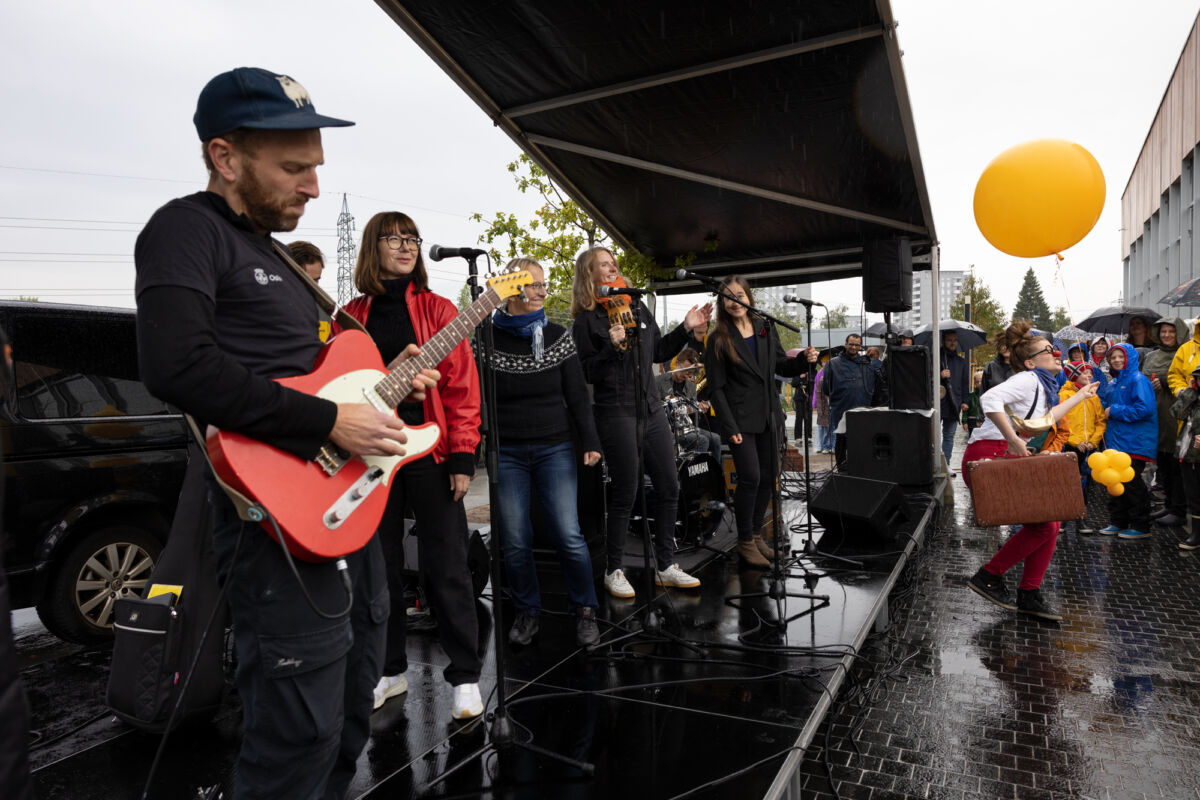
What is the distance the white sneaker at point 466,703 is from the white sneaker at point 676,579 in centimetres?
199

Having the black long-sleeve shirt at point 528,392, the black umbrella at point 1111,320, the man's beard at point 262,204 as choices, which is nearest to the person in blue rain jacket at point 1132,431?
the black umbrella at point 1111,320

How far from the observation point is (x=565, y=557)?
154 inches

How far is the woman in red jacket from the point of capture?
2.98m

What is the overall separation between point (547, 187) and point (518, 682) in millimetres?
9666

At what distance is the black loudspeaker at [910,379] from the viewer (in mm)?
8234

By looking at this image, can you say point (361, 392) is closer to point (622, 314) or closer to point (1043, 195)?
point (622, 314)

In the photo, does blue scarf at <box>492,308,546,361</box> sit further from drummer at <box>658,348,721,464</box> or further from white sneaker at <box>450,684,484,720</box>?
drummer at <box>658,348,721,464</box>

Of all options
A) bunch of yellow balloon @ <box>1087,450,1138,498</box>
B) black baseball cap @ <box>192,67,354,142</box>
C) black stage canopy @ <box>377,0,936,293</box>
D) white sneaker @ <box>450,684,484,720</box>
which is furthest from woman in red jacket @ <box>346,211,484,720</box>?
bunch of yellow balloon @ <box>1087,450,1138,498</box>

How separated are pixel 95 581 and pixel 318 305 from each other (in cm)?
358

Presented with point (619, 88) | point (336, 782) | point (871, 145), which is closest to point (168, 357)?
point (336, 782)

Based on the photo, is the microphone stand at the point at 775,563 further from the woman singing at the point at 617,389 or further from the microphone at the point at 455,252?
the microphone at the point at 455,252

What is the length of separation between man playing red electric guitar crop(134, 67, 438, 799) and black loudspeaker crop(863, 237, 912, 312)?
7.19m

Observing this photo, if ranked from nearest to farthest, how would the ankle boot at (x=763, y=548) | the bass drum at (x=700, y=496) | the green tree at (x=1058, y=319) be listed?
1. the ankle boot at (x=763, y=548)
2. the bass drum at (x=700, y=496)
3. the green tree at (x=1058, y=319)

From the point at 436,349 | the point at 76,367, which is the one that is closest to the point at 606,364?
the point at 436,349
